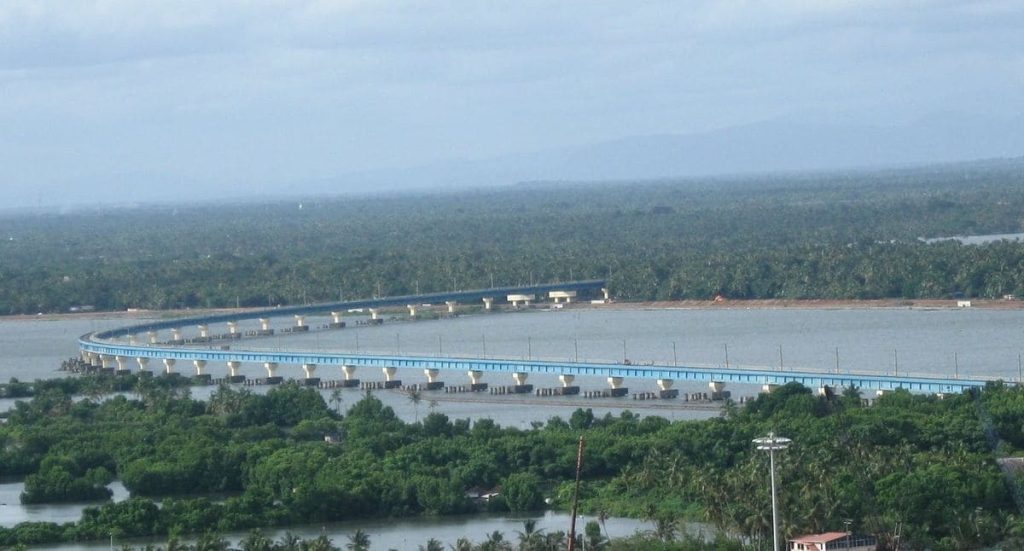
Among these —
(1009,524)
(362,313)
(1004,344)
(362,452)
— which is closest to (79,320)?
(362,313)

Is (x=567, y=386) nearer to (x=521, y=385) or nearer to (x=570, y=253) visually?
(x=521, y=385)

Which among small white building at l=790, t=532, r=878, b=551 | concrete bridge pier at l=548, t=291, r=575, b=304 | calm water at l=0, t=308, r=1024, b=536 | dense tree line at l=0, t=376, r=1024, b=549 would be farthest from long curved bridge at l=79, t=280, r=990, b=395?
small white building at l=790, t=532, r=878, b=551

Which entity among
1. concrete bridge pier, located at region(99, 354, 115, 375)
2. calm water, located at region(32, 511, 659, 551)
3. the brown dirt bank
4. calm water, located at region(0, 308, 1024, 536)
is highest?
calm water, located at region(32, 511, 659, 551)

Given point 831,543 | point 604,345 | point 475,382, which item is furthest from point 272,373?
point 831,543

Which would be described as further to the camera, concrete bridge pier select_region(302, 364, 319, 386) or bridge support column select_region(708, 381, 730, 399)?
concrete bridge pier select_region(302, 364, 319, 386)

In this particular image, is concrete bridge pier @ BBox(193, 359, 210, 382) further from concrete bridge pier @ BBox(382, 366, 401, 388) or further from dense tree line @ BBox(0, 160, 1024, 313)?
dense tree line @ BBox(0, 160, 1024, 313)

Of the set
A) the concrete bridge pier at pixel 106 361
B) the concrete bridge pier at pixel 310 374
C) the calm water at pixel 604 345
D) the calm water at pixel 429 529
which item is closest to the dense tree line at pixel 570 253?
the calm water at pixel 604 345

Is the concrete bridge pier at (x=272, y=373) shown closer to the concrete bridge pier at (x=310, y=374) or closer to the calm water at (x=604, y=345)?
the concrete bridge pier at (x=310, y=374)
